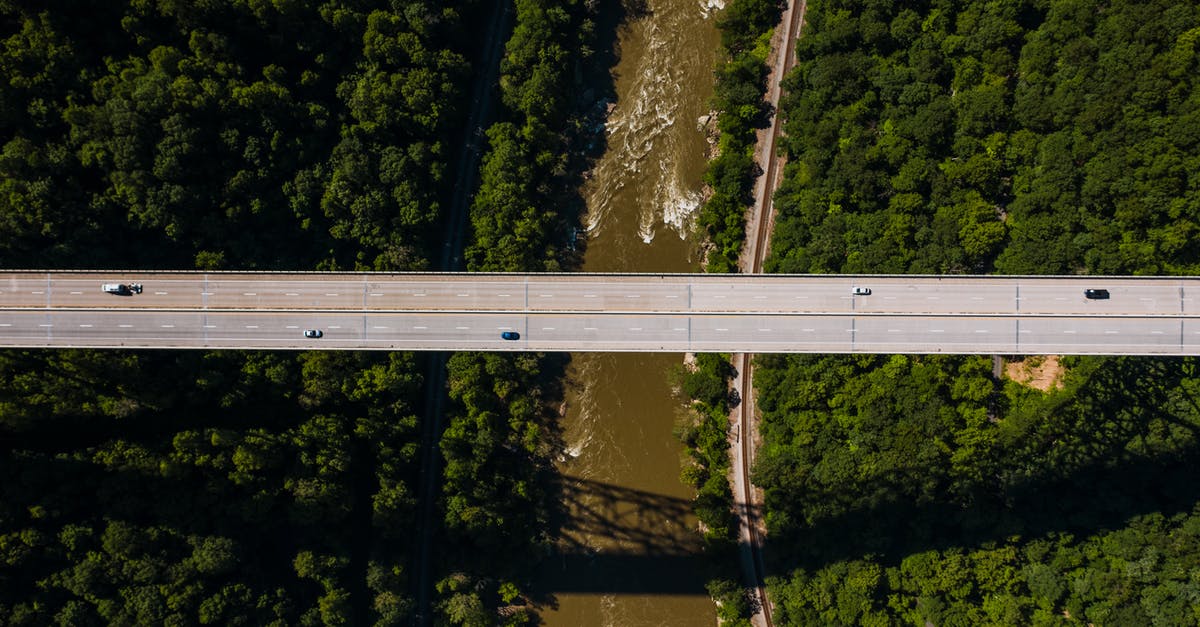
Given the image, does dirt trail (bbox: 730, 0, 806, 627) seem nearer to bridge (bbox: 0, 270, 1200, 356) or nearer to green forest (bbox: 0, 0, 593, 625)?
bridge (bbox: 0, 270, 1200, 356)

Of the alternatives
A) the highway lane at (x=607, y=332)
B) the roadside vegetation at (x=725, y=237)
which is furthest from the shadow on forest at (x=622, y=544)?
the highway lane at (x=607, y=332)

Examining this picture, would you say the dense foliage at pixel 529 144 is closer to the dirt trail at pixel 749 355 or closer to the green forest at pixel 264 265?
the green forest at pixel 264 265

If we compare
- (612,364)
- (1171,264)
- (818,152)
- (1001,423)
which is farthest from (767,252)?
(1171,264)

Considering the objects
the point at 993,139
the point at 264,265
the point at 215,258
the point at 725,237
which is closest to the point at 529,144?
the point at 725,237

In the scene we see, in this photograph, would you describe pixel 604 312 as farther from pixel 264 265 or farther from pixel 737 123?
pixel 264 265

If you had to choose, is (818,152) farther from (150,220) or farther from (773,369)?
(150,220)

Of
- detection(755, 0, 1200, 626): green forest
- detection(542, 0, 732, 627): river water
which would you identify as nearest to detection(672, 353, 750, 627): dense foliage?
detection(542, 0, 732, 627): river water
